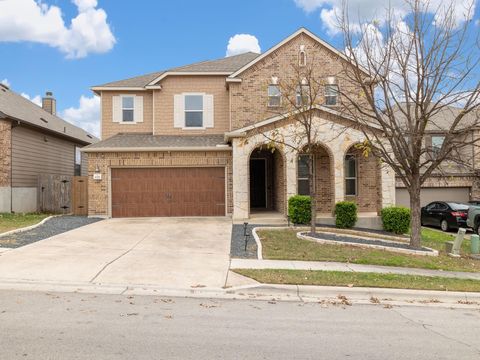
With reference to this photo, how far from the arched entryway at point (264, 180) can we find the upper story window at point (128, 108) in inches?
251

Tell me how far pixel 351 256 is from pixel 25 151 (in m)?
17.4

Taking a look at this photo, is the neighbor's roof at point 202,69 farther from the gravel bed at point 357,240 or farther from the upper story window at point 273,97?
the gravel bed at point 357,240

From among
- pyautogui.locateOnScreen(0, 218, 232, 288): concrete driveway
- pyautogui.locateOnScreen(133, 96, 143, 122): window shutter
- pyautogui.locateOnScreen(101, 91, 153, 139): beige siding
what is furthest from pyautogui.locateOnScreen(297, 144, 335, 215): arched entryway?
pyautogui.locateOnScreen(133, 96, 143, 122): window shutter

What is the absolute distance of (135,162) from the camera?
18328mm

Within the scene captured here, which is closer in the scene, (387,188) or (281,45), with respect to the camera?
(387,188)

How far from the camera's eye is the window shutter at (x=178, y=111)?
20484 millimetres

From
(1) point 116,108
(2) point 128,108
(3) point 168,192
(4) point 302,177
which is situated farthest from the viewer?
(2) point 128,108

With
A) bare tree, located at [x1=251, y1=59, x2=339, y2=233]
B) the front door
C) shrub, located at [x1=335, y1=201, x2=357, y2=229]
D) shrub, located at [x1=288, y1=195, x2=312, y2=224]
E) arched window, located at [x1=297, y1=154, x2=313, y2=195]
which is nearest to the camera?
bare tree, located at [x1=251, y1=59, x2=339, y2=233]

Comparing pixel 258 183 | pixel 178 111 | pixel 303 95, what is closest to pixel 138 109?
pixel 178 111

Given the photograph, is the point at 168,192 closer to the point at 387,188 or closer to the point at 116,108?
the point at 116,108

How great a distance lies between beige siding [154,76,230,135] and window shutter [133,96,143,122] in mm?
1045

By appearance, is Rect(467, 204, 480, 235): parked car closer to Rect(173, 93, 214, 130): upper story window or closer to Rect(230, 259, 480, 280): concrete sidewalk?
Rect(230, 259, 480, 280): concrete sidewalk

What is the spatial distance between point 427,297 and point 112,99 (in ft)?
57.8

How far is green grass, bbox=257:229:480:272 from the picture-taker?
414 inches
